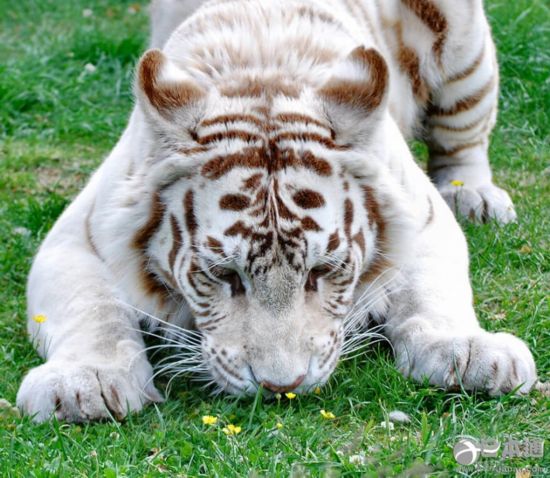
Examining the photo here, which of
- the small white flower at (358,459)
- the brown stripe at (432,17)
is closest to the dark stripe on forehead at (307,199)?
the small white flower at (358,459)

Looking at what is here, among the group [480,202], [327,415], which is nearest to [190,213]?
A: [327,415]

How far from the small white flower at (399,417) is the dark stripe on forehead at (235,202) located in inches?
26.9

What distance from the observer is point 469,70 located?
4.66 m

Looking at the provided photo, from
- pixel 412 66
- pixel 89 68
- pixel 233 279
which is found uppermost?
pixel 233 279

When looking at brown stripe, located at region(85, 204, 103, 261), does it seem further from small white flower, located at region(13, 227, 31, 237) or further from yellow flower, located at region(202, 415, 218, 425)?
small white flower, located at region(13, 227, 31, 237)

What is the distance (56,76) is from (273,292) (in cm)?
363

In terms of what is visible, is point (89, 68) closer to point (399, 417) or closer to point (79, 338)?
point (79, 338)

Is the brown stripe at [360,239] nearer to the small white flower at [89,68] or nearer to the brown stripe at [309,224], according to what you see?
the brown stripe at [309,224]

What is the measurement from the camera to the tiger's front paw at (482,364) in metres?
2.92

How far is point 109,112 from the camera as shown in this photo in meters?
5.82

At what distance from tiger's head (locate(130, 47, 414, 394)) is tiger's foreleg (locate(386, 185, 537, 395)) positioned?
0.22 metres

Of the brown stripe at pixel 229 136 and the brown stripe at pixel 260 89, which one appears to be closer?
the brown stripe at pixel 229 136

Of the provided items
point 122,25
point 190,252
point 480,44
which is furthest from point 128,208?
point 122,25

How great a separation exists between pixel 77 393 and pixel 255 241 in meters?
0.62
